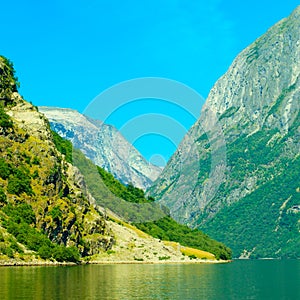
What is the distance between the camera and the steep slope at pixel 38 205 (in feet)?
479

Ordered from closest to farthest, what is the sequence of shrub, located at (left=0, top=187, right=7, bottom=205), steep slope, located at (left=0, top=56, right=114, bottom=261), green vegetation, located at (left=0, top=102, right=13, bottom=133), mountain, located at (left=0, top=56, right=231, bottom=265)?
mountain, located at (left=0, top=56, right=231, bottom=265) < steep slope, located at (left=0, top=56, right=114, bottom=261) < shrub, located at (left=0, top=187, right=7, bottom=205) < green vegetation, located at (left=0, top=102, right=13, bottom=133)

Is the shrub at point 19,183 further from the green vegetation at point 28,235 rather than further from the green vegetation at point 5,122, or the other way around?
the green vegetation at point 5,122

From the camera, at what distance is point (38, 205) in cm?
16450

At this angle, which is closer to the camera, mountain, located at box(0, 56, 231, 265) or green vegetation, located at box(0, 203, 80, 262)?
green vegetation, located at box(0, 203, 80, 262)

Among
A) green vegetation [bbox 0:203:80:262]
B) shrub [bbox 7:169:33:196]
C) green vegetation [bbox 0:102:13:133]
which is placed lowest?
green vegetation [bbox 0:203:80:262]

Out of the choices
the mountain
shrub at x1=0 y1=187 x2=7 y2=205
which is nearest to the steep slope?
the mountain

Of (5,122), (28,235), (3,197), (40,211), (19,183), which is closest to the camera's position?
(28,235)

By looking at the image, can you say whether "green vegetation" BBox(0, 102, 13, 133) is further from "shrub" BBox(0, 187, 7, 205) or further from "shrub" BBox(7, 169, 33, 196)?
"shrub" BBox(0, 187, 7, 205)

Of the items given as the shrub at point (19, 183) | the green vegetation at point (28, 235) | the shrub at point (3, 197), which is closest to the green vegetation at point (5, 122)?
the shrub at point (19, 183)

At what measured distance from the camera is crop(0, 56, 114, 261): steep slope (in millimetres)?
146000

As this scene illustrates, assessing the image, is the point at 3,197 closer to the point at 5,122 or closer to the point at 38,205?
the point at 38,205

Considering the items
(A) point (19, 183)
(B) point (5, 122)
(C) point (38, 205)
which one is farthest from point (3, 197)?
(B) point (5, 122)

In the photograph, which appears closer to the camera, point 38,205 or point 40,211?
point 40,211

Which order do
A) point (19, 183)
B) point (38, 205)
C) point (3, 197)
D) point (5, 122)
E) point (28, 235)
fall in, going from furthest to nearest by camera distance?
point (5, 122), point (38, 205), point (19, 183), point (3, 197), point (28, 235)
